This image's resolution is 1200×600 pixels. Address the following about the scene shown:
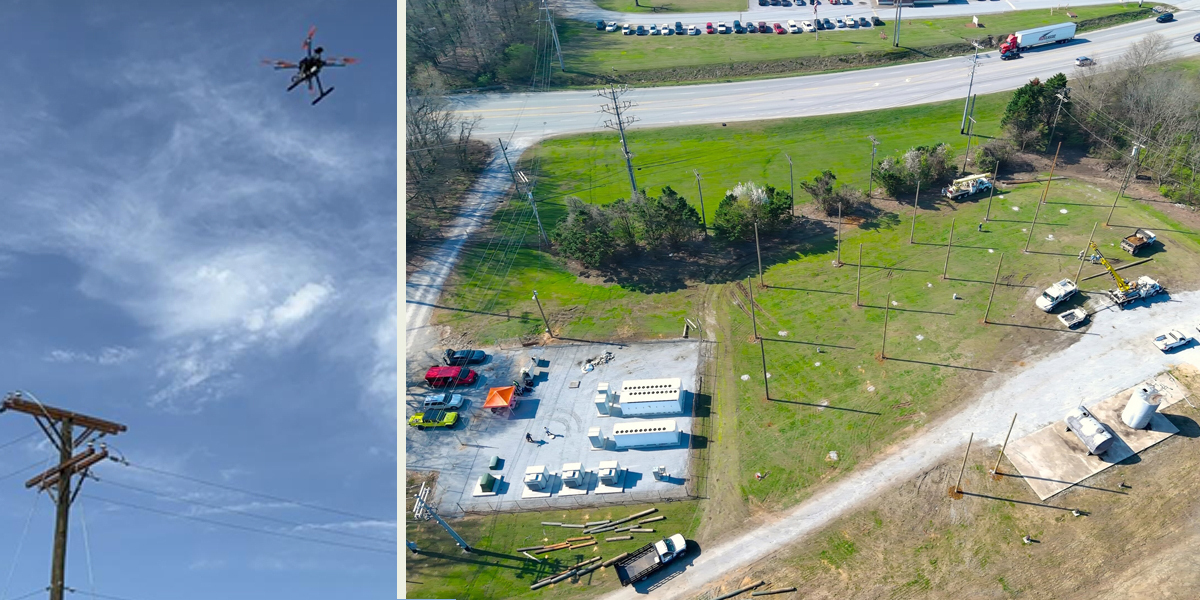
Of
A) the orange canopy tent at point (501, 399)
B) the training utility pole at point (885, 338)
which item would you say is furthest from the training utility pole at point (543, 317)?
the training utility pole at point (885, 338)

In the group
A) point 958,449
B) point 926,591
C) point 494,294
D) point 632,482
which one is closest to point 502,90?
point 494,294

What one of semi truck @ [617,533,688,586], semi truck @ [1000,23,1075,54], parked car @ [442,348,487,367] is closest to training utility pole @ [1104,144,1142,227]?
semi truck @ [1000,23,1075,54]

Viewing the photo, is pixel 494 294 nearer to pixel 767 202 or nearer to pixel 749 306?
pixel 749 306

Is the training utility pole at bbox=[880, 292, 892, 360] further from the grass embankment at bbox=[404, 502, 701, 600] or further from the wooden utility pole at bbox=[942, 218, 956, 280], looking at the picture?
the grass embankment at bbox=[404, 502, 701, 600]

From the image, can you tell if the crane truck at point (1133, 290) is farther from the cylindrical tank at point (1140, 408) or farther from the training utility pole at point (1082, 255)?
the cylindrical tank at point (1140, 408)

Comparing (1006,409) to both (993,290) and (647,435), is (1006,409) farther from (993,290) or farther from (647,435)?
(647,435)

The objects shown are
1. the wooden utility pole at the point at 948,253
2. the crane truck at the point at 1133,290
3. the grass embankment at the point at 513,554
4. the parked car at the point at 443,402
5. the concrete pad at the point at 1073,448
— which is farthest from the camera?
the wooden utility pole at the point at 948,253

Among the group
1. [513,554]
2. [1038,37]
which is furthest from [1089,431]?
[1038,37]
